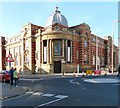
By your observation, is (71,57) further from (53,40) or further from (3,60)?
(3,60)

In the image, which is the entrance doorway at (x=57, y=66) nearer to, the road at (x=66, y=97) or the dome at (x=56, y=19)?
the dome at (x=56, y=19)

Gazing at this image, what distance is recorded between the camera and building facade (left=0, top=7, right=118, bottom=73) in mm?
56594

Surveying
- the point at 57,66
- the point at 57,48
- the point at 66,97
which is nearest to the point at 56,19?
the point at 57,48

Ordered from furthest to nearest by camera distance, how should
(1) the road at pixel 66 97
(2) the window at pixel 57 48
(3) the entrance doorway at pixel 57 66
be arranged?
(2) the window at pixel 57 48 < (3) the entrance doorway at pixel 57 66 < (1) the road at pixel 66 97

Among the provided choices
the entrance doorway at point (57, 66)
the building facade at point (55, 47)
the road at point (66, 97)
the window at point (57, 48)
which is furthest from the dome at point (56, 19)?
the road at point (66, 97)

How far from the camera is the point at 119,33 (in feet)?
156

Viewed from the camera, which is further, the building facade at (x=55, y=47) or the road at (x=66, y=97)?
the building facade at (x=55, y=47)

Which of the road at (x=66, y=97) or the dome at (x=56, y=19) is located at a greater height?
the dome at (x=56, y=19)

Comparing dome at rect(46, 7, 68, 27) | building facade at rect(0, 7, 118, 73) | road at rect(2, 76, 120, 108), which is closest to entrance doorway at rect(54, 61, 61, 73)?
building facade at rect(0, 7, 118, 73)

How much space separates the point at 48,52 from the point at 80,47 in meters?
12.1

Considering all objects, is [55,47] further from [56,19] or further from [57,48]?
[56,19]

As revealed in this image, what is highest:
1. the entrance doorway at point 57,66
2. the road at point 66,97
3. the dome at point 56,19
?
the dome at point 56,19

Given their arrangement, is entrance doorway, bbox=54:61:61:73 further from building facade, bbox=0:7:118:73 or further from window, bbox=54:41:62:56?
window, bbox=54:41:62:56

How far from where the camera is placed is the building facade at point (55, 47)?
56594 millimetres
